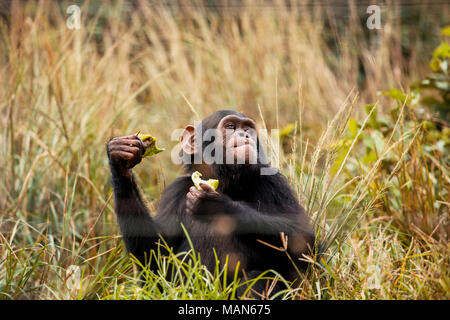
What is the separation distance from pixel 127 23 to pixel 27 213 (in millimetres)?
5503

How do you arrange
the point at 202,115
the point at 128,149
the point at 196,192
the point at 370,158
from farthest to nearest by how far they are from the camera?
the point at 202,115 → the point at 370,158 → the point at 128,149 → the point at 196,192

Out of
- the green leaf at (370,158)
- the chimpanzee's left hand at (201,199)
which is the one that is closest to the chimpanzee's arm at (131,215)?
the chimpanzee's left hand at (201,199)

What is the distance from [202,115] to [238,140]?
10.4 feet

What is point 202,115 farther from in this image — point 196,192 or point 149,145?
point 196,192

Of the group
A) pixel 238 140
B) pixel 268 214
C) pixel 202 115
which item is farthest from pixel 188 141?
pixel 202 115

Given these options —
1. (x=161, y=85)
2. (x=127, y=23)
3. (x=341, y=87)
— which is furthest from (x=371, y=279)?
(x=127, y=23)

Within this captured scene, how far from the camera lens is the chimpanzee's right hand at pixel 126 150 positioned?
11.8 ft

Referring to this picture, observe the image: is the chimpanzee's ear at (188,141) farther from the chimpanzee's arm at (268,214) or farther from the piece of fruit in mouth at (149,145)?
the chimpanzee's arm at (268,214)

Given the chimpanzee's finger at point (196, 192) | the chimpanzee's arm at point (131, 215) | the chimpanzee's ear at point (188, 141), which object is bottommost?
the chimpanzee's arm at point (131, 215)

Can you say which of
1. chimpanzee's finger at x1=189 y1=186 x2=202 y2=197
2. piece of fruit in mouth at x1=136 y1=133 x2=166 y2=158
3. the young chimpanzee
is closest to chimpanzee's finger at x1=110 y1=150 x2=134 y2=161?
the young chimpanzee

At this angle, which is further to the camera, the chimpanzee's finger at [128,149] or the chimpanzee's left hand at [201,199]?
the chimpanzee's finger at [128,149]

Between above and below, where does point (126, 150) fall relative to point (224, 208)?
above

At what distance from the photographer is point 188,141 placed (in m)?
4.27
